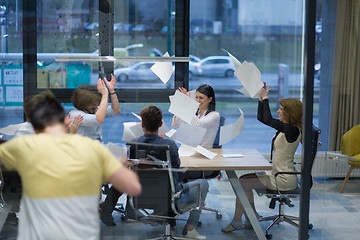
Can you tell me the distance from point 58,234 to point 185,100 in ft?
5.49

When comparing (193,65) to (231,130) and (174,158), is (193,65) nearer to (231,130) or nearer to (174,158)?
(231,130)

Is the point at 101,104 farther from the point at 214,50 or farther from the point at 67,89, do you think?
the point at 214,50

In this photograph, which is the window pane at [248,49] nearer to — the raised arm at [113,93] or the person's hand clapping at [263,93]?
the person's hand clapping at [263,93]

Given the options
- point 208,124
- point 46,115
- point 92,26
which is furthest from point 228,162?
point 46,115

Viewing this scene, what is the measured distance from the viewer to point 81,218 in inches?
108

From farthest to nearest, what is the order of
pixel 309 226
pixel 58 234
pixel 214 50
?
pixel 309 226 → pixel 214 50 → pixel 58 234

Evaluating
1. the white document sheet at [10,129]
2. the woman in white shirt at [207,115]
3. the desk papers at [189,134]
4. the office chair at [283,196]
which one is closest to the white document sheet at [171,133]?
the desk papers at [189,134]

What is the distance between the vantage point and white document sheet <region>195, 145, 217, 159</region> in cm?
411

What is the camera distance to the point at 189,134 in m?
4.06

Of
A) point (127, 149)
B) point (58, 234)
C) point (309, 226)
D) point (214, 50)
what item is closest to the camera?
point (58, 234)

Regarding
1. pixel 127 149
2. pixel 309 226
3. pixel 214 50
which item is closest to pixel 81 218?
pixel 127 149

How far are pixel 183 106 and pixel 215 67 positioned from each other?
1.25 feet

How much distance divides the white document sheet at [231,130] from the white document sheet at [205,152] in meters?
0.10

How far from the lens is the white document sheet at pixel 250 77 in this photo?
4184 mm
